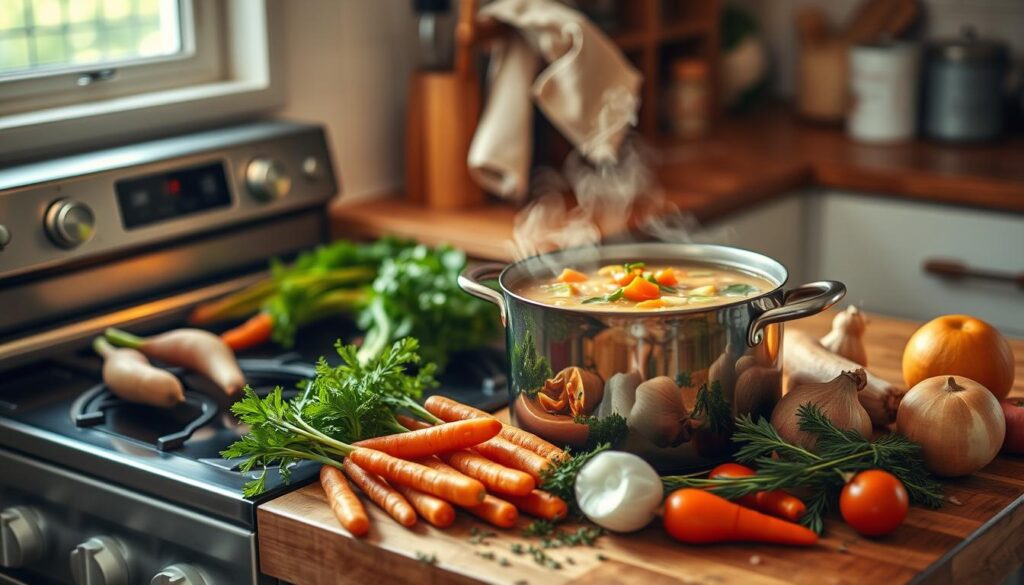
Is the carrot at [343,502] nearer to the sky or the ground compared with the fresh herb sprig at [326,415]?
nearer to the ground

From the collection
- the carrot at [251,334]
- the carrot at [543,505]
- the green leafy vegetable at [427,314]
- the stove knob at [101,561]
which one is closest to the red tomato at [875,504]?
the carrot at [543,505]

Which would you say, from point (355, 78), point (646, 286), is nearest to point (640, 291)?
point (646, 286)

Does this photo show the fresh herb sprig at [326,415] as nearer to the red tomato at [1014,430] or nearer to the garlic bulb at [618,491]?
the garlic bulb at [618,491]

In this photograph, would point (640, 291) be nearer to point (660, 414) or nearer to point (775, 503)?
point (660, 414)

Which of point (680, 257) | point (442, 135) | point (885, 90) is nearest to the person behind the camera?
point (680, 257)

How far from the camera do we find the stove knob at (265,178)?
74.2 inches

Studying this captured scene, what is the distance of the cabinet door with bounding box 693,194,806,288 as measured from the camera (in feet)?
7.26

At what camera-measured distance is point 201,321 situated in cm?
177

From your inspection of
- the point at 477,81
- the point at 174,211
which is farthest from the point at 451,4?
the point at 174,211

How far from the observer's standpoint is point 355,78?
2.23 metres

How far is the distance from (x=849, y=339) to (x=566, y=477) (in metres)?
0.45

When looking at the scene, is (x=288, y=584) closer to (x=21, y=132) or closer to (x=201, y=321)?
(x=201, y=321)

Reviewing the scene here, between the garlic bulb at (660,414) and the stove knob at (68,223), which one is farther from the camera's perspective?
the stove knob at (68,223)

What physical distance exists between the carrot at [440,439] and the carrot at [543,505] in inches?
3.5
